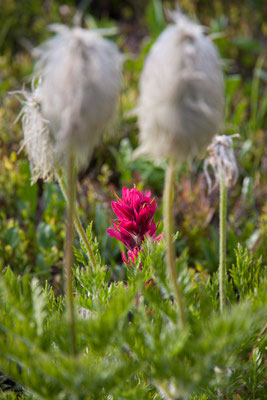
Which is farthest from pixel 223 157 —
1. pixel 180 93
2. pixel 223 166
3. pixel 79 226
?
pixel 180 93

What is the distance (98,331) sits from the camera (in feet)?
2.53

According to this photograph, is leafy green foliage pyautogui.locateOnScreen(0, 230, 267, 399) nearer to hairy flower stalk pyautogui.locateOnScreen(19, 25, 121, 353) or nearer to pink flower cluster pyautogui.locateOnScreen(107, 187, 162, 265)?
pink flower cluster pyautogui.locateOnScreen(107, 187, 162, 265)

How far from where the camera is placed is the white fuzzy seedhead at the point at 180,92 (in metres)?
0.64

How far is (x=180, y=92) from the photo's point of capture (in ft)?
2.10

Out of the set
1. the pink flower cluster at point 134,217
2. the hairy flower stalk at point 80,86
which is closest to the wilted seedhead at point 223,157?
the pink flower cluster at point 134,217

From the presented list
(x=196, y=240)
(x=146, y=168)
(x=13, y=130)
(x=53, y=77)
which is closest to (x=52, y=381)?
(x=53, y=77)

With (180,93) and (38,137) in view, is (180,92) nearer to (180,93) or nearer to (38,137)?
(180,93)

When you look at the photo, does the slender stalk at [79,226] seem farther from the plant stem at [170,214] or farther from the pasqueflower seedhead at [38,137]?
the plant stem at [170,214]

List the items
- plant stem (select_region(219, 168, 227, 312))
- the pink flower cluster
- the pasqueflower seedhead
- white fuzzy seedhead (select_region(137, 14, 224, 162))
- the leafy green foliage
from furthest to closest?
the pink flower cluster → plant stem (select_region(219, 168, 227, 312)) → the pasqueflower seedhead → the leafy green foliage → white fuzzy seedhead (select_region(137, 14, 224, 162))

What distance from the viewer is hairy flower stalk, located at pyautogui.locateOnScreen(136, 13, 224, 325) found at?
0.64m

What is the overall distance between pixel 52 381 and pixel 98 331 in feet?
0.56

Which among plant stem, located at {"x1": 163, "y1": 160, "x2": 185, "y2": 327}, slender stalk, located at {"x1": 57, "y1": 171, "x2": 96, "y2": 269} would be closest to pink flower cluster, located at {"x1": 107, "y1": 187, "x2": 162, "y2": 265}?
slender stalk, located at {"x1": 57, "y1": 171, "x2": 96, "y2": 269}

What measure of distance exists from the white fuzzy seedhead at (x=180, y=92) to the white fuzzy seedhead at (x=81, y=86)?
0.21ft

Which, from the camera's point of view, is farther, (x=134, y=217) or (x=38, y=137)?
(x=134, y=217)
